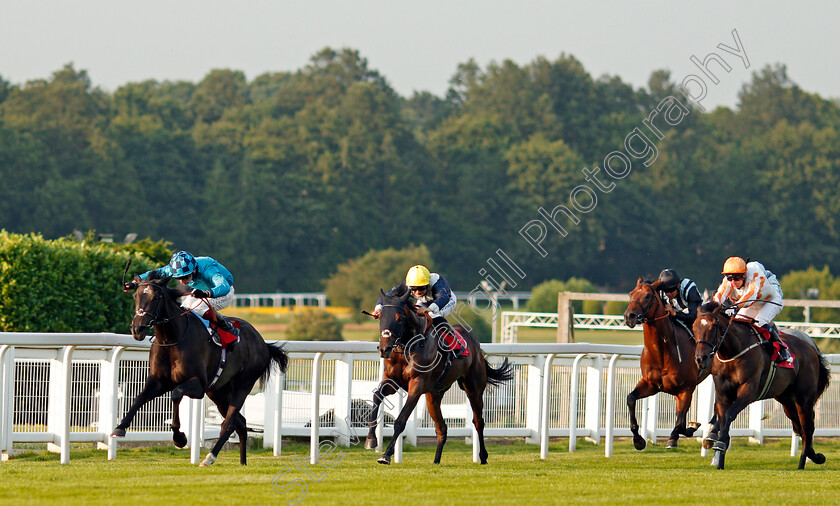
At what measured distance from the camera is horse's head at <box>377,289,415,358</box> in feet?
26.0

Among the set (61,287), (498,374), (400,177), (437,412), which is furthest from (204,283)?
(400,177)

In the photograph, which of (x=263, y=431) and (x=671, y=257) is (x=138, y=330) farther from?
(x=671, y=257)

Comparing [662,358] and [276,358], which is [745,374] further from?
[276,358]

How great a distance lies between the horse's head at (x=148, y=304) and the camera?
292 inches

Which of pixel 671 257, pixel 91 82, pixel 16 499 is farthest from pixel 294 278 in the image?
pixel 16 499

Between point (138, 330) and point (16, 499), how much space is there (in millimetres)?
1542

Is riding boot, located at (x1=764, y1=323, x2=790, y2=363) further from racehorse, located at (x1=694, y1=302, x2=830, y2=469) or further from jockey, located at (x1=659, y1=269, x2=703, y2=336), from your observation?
jockey, located at (x1=659, y1=269, x2=703, y2=336)

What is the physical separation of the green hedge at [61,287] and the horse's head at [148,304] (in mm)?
5796

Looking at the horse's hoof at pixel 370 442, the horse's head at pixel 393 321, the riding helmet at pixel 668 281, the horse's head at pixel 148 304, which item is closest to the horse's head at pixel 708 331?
the riding helmet at pixel 668 281

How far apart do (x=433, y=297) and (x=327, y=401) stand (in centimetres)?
160

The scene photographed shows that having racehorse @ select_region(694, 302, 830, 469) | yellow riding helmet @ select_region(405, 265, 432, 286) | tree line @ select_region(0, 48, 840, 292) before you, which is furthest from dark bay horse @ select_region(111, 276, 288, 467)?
tree line @ select_region(0, 48, 840, 292)

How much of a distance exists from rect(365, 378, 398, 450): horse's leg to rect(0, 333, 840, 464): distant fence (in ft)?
1.20

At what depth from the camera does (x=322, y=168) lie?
59562mm

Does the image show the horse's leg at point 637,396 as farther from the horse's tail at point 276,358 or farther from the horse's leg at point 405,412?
the horse's tail at point 276,358
